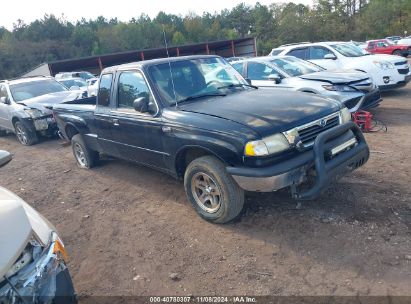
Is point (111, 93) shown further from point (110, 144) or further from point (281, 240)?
point (281, 240)

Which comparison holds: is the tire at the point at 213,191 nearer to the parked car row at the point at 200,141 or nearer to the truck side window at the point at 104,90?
the parked car row at the point at 200,141

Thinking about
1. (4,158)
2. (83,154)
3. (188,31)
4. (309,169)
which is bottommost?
(83,154)

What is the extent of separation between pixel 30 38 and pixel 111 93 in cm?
7289

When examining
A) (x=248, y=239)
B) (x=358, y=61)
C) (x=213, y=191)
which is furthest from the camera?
(x=358, y=61)

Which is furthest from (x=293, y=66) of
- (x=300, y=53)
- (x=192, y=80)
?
(x=192, y=80)

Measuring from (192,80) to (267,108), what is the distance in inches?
49.4

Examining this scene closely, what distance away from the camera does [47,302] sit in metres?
2.15

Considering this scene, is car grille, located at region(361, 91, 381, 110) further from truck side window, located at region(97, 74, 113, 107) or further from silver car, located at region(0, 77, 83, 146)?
silver car, located at region(0, 77, 83, 146)

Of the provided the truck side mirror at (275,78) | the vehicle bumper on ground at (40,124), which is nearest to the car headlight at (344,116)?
the truck side mirror at (275,78)

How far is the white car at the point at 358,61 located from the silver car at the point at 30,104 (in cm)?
711

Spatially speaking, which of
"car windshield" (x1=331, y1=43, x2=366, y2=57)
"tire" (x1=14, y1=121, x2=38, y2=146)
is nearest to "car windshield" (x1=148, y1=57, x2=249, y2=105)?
"tire" (x1=14, y1=121, x2=38, y2=146)

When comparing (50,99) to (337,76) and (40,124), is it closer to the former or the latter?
(40,124)

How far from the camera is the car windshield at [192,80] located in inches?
174

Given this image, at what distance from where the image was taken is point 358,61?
1009 centimetres
